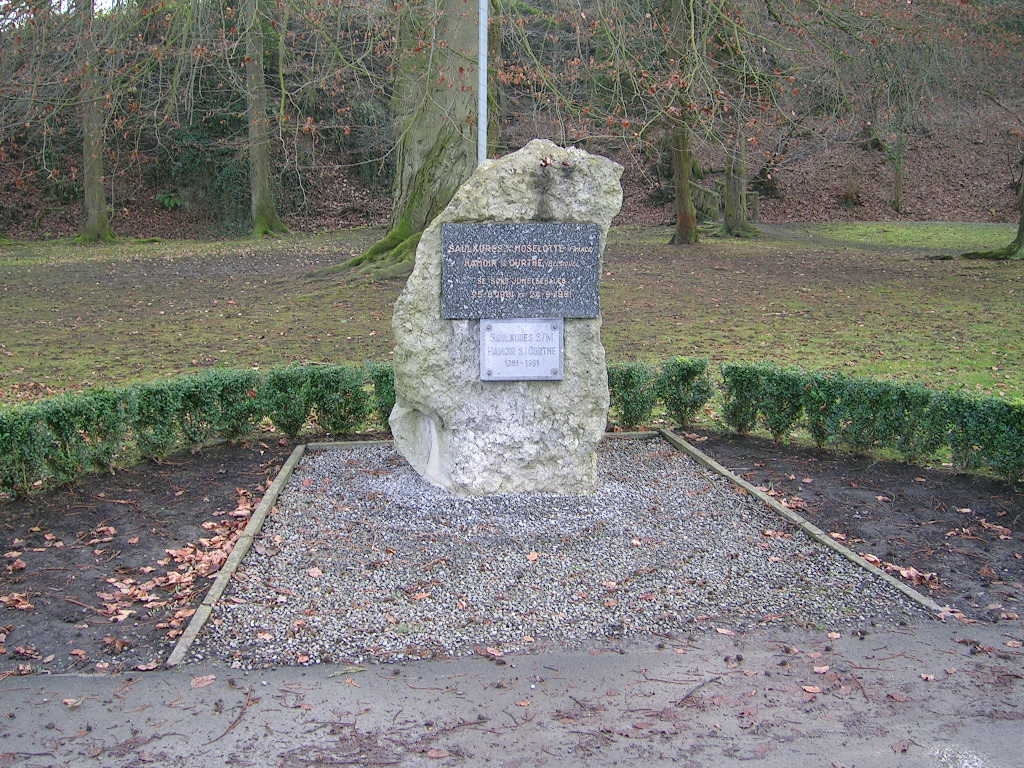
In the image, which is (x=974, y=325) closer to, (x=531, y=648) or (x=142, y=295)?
(x=531, y=648)

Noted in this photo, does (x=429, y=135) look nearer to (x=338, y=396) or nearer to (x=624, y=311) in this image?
(x=624, y=311)

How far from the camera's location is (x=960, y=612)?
5.57 m

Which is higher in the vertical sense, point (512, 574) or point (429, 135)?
point (429, 135)

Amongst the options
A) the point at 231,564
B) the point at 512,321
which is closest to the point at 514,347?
the point at 512,321

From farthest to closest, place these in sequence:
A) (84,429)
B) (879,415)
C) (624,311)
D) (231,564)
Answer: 1. (624,311)
2. (879,415)
3. (84,429)
4. (231,564)

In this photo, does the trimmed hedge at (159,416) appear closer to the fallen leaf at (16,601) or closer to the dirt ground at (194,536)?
the dirt ground at (194,536)

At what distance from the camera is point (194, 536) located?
6664 mm

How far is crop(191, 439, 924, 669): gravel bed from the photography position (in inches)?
208

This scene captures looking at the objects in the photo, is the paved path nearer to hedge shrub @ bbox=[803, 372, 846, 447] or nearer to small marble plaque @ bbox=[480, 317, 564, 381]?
small marble plaque @ bbox=[480, 317, 564, 381]

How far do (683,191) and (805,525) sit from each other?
1647 cm

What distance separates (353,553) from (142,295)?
11981 millimetres

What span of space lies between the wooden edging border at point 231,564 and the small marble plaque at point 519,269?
1.95 metres

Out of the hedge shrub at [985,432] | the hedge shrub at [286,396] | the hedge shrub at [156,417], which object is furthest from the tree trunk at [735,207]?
the hedge shrub at [156,417]

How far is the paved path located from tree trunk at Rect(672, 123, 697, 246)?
17513 mm
